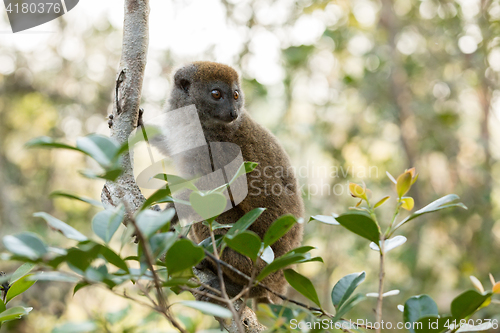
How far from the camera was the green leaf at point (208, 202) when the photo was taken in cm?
142

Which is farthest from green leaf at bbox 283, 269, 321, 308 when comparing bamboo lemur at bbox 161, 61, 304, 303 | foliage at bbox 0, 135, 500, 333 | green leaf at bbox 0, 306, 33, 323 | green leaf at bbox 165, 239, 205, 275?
bamboo lemur at bbox 161, 61, 304, 303

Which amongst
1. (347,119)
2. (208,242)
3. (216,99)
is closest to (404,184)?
(208,242)

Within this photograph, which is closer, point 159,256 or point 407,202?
point 159,256

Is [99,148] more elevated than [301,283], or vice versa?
[99,148]

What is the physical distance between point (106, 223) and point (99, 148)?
35cm

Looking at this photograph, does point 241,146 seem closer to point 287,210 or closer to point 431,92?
point 287,210

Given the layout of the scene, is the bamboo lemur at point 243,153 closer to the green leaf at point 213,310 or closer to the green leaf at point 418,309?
the green leaf at point 418,309

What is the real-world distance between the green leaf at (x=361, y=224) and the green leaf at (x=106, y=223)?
785mm

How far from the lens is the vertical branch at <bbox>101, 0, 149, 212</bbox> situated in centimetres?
248

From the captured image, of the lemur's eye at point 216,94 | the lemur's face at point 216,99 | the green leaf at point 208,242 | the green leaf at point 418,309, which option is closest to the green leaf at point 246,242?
the green leaf at point 208,242

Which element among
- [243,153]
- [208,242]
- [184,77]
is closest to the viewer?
[208,242]

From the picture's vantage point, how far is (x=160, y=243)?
48.6 inches

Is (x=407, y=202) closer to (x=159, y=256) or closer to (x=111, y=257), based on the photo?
(x=159, y=256)

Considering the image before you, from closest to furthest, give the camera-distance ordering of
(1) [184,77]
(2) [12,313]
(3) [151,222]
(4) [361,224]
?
1. (3) [151,222]
2. (4) [361,224]
3. (2) [12,313]
4. (1) [184,77]
